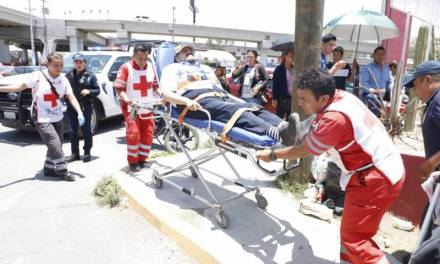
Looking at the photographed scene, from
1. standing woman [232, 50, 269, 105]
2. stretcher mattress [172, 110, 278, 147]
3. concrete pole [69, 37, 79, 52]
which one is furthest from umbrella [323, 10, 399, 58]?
concrete pole [69, 37, 79, 52]

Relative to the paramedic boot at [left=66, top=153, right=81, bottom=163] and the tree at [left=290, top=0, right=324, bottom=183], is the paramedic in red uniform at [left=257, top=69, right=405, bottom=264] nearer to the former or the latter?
the tree at [left=290, top=0, right=324, bottom=183]

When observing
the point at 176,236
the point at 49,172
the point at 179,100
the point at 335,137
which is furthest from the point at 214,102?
the point at 49,172

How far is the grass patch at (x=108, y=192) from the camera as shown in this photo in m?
4.23

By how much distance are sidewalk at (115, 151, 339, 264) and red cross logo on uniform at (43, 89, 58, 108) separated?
152 cm

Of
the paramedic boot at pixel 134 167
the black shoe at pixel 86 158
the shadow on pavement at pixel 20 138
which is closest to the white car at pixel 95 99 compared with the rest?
the shadow on pavement at pixel 20 138

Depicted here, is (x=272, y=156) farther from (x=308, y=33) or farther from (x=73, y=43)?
(x=73, y=43)

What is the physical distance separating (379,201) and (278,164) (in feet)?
8.93

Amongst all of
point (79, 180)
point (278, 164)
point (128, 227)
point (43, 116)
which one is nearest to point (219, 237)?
point (128, 227)

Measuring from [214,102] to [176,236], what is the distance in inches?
51.7

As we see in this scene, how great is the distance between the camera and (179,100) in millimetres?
3600

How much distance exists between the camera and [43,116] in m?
4.96

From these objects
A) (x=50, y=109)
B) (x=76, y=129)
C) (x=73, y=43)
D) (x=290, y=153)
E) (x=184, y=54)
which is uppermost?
(x=73, y=43)

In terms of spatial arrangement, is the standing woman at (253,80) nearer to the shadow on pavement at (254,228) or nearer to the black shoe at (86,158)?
the shadow on pavement at (254,228)

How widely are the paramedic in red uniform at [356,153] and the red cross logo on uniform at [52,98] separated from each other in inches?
153
